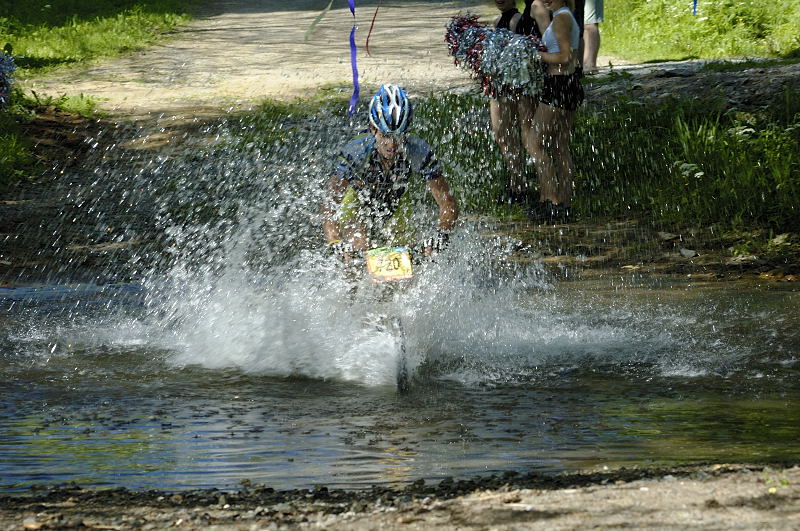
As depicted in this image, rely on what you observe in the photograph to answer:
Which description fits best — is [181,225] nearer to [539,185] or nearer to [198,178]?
[198,178]

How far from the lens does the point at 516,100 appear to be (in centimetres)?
1081

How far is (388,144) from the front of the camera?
23.4 feet

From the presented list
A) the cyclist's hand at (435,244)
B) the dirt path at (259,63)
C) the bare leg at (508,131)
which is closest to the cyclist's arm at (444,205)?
the cyclist's hand at (435,244)

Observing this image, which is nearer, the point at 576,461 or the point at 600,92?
the point at 576,461

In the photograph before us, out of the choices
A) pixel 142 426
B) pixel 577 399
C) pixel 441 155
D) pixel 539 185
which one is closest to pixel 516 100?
pixel 539 185

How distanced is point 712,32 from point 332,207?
1114 cm

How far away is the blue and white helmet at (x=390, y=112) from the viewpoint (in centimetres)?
690

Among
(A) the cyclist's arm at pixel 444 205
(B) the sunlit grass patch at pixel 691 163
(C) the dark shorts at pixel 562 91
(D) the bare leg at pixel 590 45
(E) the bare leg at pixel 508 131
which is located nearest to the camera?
(A) the cyclist's arm at pixel 444 205

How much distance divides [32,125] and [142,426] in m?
9.23

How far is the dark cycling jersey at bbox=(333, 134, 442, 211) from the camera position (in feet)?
23.3

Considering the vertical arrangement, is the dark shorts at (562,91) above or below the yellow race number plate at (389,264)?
above

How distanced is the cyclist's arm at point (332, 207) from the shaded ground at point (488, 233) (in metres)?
2.62

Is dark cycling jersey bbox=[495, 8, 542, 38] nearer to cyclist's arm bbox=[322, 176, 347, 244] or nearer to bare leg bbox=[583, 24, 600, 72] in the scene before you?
bare leg bbox=[583, 24, 600, 72]

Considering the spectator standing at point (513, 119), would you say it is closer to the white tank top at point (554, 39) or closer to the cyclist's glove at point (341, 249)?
the white tank top at point (554, 39)
